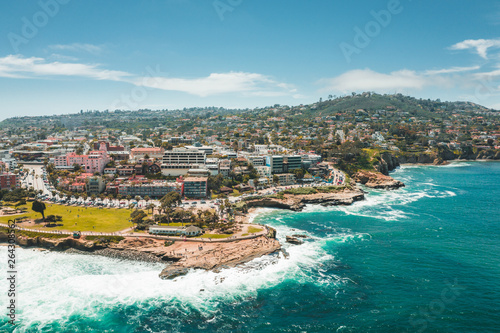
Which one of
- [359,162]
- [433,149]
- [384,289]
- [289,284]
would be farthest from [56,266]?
[433,149]

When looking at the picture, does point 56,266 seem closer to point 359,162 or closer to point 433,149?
point 359,162

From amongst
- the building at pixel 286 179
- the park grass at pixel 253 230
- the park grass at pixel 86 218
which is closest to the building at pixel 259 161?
the building at pixel 286 179

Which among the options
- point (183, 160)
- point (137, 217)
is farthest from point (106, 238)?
point (183, 160)

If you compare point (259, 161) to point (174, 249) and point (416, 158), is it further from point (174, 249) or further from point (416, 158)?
point (416, 158)

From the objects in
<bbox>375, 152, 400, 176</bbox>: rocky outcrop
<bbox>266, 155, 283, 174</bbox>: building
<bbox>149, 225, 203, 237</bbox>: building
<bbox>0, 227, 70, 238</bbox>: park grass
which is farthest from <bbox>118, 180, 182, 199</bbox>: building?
<bbox>375, 152, 400, 176</bbox>: rocky outcrop

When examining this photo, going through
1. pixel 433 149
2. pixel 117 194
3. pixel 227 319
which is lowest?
pixel 227 319

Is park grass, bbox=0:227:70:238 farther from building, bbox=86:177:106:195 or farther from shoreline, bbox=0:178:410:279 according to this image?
building, bbox=86:177:106:195
